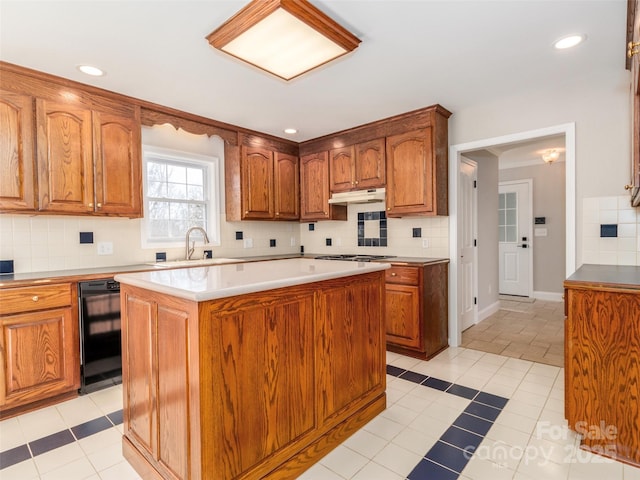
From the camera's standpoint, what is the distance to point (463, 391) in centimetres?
255

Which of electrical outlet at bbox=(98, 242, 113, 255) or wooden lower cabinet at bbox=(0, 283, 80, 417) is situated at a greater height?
electrical outlet at bbox=(98, 242, 113, 255)

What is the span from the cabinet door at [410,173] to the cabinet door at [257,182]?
1.52 m

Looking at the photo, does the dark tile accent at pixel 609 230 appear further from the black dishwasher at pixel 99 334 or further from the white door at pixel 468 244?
the black dishwasher at pixel 99 334

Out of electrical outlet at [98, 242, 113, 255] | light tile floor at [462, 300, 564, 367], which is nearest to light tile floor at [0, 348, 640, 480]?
light tile floor at [462, 300, 564, 367]

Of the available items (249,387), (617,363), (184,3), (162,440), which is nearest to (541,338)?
(617,363)

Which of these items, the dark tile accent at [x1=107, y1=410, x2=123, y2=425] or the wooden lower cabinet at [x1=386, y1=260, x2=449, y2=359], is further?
the wooden lower cabinet at [x1=386, y1=260, x2=449, y2=359]

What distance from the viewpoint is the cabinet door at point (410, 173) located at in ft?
11.1

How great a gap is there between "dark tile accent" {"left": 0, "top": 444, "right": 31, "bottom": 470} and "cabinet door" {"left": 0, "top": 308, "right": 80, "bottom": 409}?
18.8 inches

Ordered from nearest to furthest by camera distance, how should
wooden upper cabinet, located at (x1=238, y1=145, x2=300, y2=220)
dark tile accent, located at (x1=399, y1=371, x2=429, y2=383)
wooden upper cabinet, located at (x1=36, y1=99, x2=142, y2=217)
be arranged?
wooden upper cabinet, located at (x1=36, y1=99, x2=142, y2=217)
dark tile accent, located at (x1=399, y1=371, x2=429, y2=383)
wooden upper cabinet, located at (x1=238, y1=145, x2=300, y2=220)

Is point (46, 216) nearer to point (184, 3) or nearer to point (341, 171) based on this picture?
point (184, 3)

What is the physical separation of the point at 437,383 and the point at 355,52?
2569 millimetres

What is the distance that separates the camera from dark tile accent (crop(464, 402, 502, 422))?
86.2 inches

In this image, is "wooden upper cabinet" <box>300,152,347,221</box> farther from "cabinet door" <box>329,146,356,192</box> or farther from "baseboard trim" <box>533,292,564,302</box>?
"baseboard trim" <box>533,292,564,302</box>

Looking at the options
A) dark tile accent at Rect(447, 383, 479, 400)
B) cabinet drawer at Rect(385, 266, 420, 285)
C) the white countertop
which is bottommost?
dark tile accent at Rect(447, 383, 479, 400)
